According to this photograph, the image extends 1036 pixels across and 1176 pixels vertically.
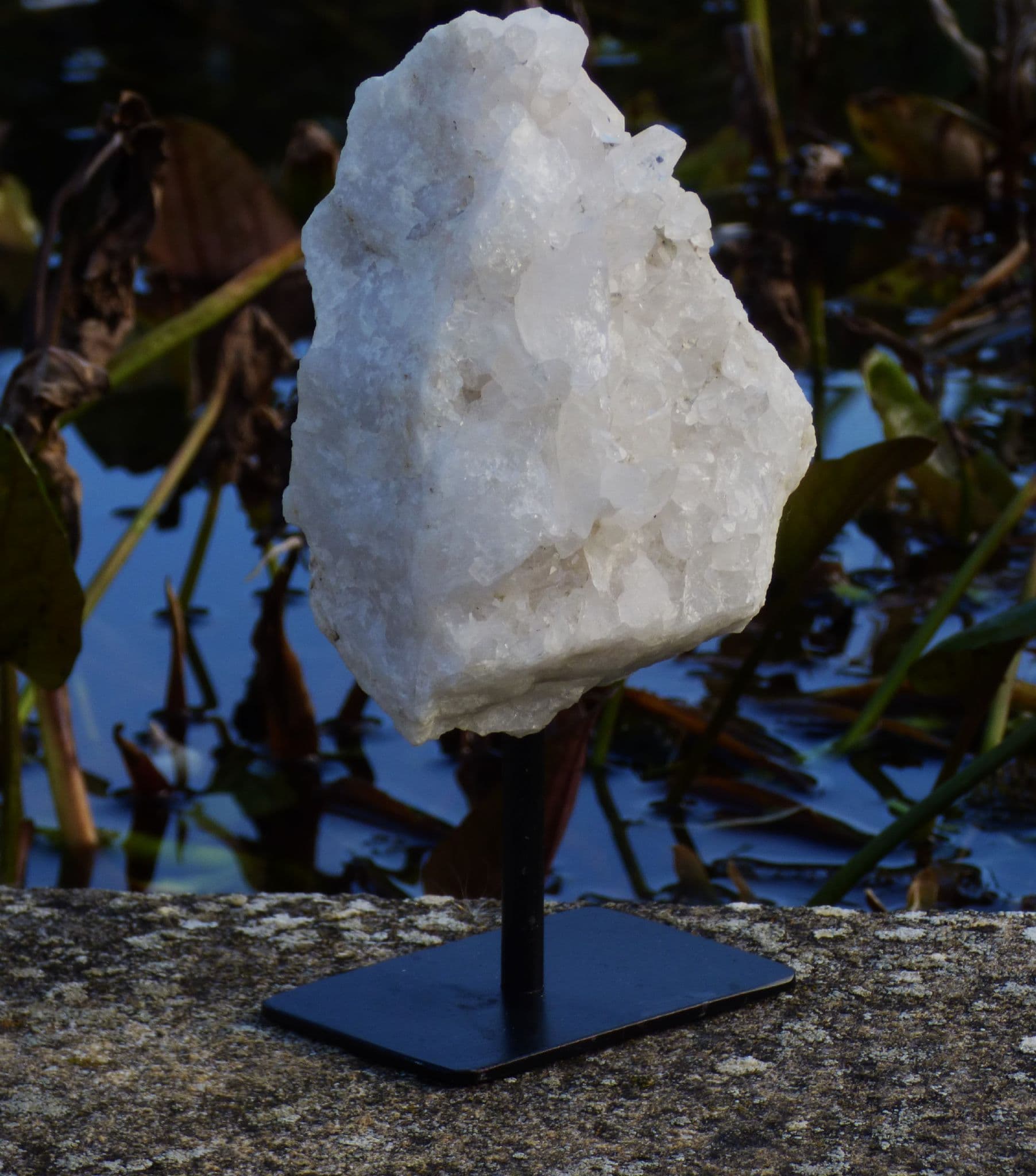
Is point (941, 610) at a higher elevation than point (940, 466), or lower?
lower

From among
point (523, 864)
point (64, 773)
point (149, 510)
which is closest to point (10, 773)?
point (64, 773)

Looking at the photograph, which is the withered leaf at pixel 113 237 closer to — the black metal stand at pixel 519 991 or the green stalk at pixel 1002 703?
the black metal stand at pixel 519 991

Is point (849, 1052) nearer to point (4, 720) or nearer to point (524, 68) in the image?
point (524, 68)

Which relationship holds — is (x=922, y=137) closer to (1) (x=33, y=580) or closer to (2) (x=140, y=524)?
(2) (x=140, y=524)

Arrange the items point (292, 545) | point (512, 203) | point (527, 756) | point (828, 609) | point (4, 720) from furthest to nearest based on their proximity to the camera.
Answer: point (828, 609) → point (292, 545) → point (4, 720) → point (527, 756) → point (512, 203)

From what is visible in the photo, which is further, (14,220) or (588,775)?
(14,220)

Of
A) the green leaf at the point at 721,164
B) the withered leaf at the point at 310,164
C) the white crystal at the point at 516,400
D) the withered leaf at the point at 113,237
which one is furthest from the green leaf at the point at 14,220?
the white crystal at the point at 516,400

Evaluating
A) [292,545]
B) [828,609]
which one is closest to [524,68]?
[292,545]
